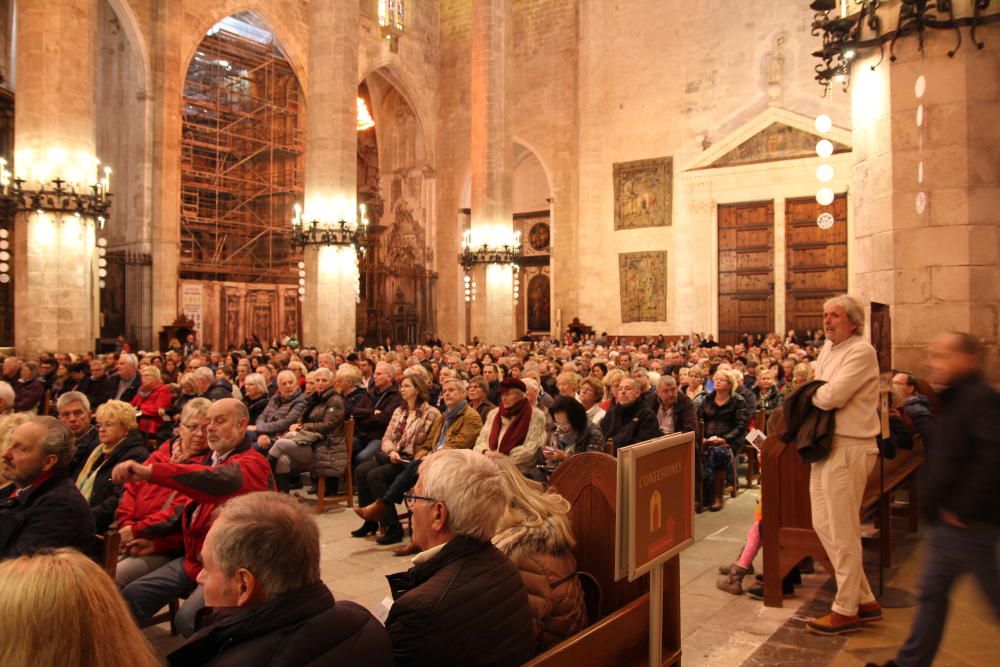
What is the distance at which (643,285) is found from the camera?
2270 centimetres

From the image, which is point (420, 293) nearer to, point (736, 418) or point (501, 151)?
point (501, 151)

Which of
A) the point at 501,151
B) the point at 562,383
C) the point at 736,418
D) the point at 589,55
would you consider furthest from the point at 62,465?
the point at 589,55

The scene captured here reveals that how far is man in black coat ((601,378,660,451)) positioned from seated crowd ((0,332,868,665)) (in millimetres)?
18

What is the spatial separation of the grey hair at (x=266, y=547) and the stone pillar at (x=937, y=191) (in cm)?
587

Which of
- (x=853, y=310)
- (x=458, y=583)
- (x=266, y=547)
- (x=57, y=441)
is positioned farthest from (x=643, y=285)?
(x=266, y=547)

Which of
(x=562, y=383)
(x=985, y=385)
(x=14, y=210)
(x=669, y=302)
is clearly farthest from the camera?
(x=669, y=302)

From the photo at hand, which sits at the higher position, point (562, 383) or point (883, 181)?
point (883, 181)

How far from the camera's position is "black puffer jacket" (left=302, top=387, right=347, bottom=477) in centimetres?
695

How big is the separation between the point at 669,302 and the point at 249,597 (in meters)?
21.3

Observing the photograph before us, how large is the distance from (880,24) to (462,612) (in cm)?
639

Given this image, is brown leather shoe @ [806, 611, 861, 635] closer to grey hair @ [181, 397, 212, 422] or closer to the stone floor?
the stone floor

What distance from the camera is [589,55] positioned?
23328mm

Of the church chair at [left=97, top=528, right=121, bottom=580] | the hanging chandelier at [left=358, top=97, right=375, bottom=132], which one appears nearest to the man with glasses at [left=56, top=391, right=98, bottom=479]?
the church chair at [left=97, top=528, right=121, bottom=580]

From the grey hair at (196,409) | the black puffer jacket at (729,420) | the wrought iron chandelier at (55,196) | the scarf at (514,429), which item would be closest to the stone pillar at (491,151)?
the wrought iron chandelier at (55,196)
